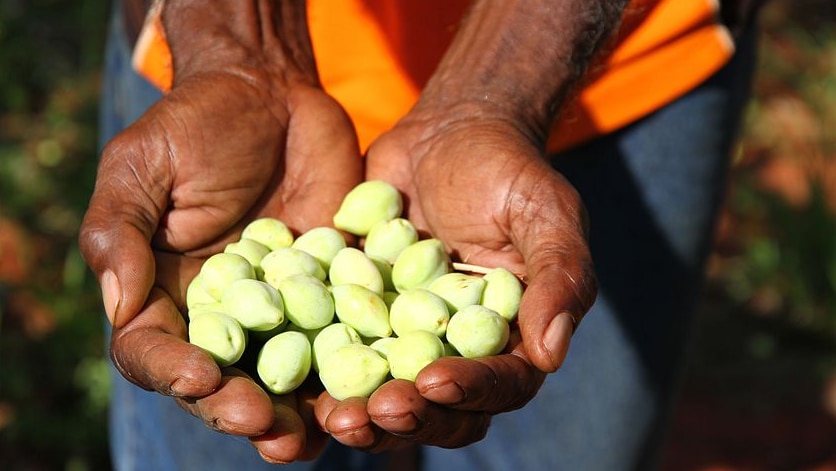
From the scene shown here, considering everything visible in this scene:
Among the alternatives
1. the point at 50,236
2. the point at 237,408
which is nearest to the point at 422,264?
the point at 237,408

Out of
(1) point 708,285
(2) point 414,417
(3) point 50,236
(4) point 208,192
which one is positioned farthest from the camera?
(1) point 708,285

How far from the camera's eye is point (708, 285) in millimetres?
2727

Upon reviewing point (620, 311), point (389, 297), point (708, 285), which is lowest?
point (708, 285)

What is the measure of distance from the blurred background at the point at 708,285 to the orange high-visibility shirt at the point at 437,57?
0.70m

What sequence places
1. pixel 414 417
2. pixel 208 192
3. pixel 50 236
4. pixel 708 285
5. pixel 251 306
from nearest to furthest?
pixel 414 417, pixel 251 306, pixel 208 192, pixel 50 236, pixel 708 285

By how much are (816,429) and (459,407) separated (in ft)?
5.37

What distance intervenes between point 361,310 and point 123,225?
23 centimetres

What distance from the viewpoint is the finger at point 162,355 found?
927 millimetres

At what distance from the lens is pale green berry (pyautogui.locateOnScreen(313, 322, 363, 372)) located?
1050 mm

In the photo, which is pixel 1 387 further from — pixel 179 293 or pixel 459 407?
pixel 459 407

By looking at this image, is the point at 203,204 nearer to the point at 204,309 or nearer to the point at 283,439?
the point at 204,309

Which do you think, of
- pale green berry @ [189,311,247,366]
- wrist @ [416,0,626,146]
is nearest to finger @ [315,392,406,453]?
pale green berry @ [189,311,247,366]

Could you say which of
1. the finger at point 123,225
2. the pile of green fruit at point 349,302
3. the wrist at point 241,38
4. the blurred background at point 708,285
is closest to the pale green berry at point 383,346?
the pile of green fruit at point 349,302

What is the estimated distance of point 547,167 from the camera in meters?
1.08
